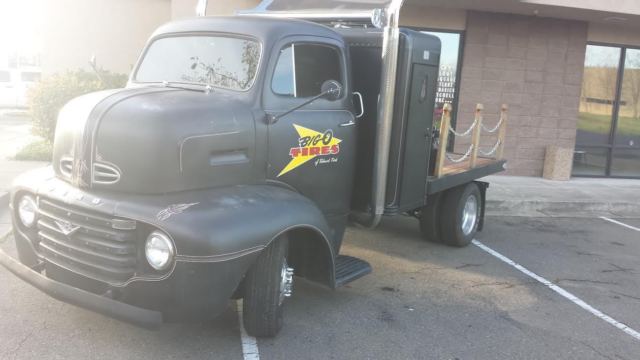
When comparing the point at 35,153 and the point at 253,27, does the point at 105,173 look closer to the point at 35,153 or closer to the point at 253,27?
the point at 253,27

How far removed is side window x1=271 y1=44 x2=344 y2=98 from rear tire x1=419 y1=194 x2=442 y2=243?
7.73 ft

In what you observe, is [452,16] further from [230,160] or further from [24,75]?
[24,75]

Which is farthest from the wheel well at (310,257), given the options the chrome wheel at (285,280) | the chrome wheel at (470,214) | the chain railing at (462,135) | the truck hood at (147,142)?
the chrome wheel at (470,214)

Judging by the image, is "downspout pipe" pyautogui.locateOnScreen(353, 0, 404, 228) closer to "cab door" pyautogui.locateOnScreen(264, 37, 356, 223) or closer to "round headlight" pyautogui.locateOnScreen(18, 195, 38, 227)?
"cab door" pyautogui.locateOnScreen(264, 37, 356, 223)

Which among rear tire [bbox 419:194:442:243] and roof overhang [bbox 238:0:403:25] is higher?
roof overhang [bbox 238:0:403:25]

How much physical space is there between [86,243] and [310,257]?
1635 mm

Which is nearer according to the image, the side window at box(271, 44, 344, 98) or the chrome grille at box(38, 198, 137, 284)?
the chrome grille at box(38, 198, 137, 284)

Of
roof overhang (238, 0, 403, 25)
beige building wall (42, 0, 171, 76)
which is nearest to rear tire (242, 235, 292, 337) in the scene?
roof overhang (238, 0, 403, 25)

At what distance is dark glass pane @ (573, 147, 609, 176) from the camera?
482 inches

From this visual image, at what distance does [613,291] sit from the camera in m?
5.66

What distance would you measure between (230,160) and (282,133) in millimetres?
555

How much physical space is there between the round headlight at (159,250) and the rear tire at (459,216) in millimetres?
4059

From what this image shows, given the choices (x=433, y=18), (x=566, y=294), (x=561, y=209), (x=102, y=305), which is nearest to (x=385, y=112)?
(x=566, y=294)

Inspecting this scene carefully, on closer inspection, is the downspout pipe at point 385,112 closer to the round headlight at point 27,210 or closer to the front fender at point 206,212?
the front fender at point 206,212
